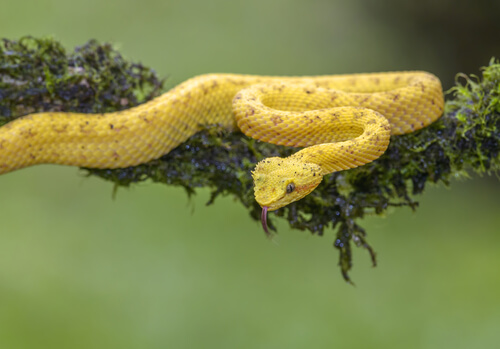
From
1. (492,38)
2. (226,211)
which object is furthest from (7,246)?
(492,38)

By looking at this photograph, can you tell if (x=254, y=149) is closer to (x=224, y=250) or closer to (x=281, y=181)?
(x=281, y=181)

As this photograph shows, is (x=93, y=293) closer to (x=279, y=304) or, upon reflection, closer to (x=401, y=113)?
(x=279, y=304)

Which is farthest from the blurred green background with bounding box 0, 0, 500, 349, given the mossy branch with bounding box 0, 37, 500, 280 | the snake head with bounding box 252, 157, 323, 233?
the snake head with bounding box 252, 157, 323, 233

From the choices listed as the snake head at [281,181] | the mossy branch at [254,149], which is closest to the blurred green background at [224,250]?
the mossy branch at [254,149]

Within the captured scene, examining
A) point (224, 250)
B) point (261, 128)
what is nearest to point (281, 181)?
point (261, 128)

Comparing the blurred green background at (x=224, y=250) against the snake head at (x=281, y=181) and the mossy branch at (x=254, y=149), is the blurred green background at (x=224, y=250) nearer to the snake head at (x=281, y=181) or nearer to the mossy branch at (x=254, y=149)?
the mossy branch at (x=254, y=149)

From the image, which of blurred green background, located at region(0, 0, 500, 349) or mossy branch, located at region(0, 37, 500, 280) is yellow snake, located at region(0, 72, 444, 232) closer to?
mossy branch, located at region(0, 37, 500, 280)
